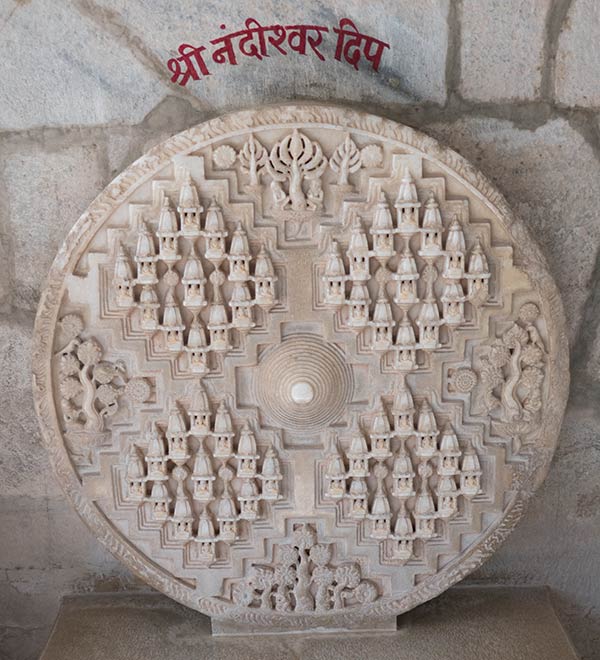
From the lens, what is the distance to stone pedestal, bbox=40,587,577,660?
66.5 inches

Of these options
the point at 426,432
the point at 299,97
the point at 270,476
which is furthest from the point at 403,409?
the point at 299,97

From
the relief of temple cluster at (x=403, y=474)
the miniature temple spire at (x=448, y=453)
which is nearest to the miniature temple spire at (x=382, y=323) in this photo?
the relief of temple cluster at (x=403, y=474)

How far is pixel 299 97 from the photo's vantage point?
1.58m

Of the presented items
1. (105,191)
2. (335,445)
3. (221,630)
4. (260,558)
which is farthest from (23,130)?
(221,630)

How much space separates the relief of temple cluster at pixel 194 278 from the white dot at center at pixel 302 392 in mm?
145

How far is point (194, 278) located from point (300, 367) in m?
0.27

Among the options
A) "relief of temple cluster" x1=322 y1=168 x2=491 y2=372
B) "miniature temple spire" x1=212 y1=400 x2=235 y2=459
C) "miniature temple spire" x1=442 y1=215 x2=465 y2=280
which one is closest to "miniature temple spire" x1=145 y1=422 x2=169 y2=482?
"miniature temple spire" x1=212 y1=400 x2=235 y2=459

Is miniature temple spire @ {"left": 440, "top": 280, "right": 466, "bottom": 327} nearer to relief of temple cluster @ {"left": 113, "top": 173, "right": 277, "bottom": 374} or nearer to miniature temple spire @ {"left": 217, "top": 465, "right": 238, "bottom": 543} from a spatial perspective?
relief of temple cluster @ {"left": 113, "top": 173, "right": 277, "bottom": 374}

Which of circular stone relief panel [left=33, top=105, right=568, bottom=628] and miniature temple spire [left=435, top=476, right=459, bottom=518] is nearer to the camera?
circular stone relief panel [left=33, top=105, right=568, bottom=628]

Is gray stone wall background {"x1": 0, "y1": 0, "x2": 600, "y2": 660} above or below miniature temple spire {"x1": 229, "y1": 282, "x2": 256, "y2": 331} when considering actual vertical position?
above

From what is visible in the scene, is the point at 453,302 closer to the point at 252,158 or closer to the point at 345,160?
the point at 345,160

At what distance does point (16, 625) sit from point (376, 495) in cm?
93

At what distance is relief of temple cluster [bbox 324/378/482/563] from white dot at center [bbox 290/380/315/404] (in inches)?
5.1

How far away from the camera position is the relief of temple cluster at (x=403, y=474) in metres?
1.62
